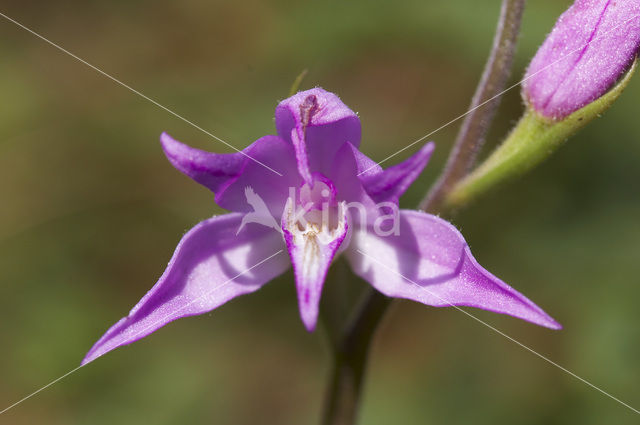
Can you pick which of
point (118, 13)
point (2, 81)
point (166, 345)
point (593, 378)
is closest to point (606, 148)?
point (593, 378)

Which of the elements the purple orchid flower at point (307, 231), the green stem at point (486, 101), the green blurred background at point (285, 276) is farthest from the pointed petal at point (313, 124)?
the green blurred background at point (285, 276)

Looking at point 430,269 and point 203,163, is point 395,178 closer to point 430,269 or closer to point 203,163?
point 430,269

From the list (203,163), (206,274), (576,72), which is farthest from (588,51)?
(206,274)

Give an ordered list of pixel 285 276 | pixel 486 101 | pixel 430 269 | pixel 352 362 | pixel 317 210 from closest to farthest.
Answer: pixel 430 269
pixel 317 210
pixel 486 101
pixel 352 362
pixel 285 276

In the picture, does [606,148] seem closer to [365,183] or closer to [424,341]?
[424,341]

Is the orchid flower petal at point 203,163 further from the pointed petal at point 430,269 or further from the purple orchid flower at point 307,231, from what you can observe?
the pointed petal at point 430,269
